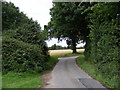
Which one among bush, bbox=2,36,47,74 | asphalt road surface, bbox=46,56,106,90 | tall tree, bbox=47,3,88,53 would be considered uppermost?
tall tree, bbox=47,3,88,53

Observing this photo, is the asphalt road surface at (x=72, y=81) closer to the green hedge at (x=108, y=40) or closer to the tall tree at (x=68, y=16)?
the green hedge at (x=108, y=40)

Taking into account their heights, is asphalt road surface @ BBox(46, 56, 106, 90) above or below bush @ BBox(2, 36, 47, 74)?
below

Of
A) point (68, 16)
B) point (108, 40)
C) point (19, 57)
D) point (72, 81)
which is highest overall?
point (68, 16)

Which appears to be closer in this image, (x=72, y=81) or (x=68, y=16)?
(x=72, y=81)

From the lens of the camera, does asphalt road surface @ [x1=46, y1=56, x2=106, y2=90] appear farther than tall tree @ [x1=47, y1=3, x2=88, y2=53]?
No

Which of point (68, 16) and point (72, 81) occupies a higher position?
point (68, 16)

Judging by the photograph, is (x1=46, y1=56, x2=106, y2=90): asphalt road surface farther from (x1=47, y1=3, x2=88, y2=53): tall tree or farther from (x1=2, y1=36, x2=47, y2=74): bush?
(x1=47, y1=3, x2=88, y2=53): tall tree

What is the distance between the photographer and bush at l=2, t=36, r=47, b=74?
13.8 metres

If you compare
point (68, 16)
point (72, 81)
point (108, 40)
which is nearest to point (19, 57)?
point (72, 81)

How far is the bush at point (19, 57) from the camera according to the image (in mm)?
13837

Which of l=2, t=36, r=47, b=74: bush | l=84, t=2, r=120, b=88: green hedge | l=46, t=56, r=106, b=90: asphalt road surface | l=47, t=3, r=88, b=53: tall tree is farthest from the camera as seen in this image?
l=47, t=3, r=88, b=53: tall tree

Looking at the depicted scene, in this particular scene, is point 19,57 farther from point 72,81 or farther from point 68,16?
point 68,16

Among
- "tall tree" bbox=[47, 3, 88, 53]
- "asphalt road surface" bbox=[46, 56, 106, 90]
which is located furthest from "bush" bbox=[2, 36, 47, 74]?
"tall tree" bbox=[47, 3, 88, 53]

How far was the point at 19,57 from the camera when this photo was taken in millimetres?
14719
